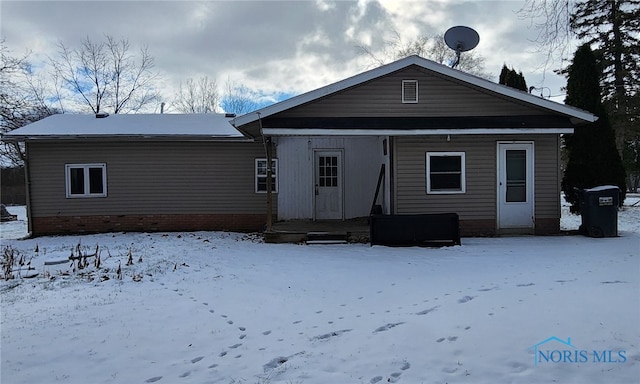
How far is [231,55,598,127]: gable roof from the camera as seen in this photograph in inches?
387

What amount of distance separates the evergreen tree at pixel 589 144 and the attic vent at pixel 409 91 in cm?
706

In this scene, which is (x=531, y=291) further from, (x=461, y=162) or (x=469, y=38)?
(x=469, y=38)

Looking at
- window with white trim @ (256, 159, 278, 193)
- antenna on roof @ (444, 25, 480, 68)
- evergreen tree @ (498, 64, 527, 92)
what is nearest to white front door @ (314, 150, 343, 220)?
window with white trim @ (256, 159, 278, 193)

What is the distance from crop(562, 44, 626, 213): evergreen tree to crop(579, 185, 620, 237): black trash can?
13.2ft

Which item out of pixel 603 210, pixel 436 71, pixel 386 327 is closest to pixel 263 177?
pixel 436 71

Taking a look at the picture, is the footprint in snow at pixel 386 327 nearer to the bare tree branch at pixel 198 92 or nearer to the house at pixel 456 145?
the house at pixel 456 145

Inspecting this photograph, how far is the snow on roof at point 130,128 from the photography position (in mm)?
11727

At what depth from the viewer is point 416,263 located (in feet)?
24.2

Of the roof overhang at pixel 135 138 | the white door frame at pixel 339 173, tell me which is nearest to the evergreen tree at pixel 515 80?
the white door frame at pixel 339 173

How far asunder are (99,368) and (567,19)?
7.17m

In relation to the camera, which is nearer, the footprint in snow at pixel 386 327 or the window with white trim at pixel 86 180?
the footprint in snow at pixel 386 327

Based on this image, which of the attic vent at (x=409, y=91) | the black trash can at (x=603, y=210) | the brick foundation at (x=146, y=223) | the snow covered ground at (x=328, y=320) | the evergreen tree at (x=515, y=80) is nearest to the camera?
the snow covered ground at (x=328, y=320)

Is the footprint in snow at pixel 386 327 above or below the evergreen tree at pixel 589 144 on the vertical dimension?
below

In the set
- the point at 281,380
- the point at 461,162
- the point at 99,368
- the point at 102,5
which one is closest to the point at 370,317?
the point at 281,380
